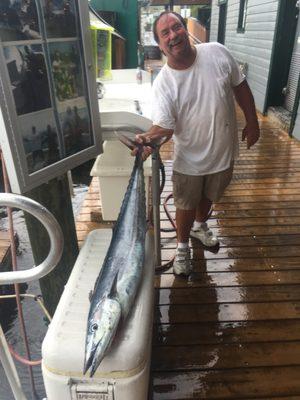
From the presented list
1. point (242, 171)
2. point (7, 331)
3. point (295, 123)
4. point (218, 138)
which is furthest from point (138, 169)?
point (295, 123)

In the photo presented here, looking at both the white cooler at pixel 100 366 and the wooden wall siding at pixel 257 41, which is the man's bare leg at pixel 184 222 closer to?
the white cooler at pixel 100 366

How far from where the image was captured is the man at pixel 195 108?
1915 mm

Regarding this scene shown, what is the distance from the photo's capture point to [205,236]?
2.79 metres

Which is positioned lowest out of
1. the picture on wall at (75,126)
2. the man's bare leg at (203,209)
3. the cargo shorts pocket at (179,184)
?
the man's bare leg at (203,209)

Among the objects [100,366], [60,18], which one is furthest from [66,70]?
[100,366]

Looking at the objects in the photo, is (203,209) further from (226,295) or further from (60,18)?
(60,18)

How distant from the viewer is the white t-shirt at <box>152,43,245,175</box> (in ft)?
6.34

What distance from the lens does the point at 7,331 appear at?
3328 millimetres

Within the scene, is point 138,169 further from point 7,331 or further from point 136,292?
point 7,331

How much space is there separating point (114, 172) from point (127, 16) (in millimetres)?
4351

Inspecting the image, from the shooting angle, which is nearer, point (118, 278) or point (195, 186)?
point (118, 278)

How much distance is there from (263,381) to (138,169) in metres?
1.21


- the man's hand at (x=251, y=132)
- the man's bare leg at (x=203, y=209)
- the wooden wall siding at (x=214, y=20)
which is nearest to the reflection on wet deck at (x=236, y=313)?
the man's bare leg at (x=203, y=209)

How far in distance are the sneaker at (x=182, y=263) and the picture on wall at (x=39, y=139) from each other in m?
1.16
